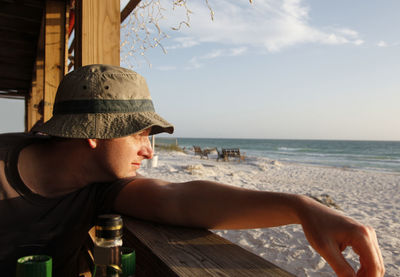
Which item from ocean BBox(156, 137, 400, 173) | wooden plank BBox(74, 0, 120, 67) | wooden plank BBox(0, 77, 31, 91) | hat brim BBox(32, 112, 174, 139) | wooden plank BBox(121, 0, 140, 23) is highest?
wooden plank BBox(0, 77, 31, 91)

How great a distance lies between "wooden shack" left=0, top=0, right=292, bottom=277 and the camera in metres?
0.82

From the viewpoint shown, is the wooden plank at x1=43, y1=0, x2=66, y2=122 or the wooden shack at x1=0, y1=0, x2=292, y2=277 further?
the wooden plank at x1=43, y1=0, x2=66, y2=122

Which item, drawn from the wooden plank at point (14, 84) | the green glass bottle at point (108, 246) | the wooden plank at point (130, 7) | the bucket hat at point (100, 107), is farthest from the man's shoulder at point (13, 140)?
the wooden plank at point (14, 84)

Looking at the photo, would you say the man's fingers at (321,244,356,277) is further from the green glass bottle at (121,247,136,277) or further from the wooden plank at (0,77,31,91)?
the wooden plank at (0,77,31,91)

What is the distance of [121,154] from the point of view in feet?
3.96

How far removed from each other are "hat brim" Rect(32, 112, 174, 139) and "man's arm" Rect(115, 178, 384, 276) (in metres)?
0.25

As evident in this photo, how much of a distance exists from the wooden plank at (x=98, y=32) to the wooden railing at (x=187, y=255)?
117 cm

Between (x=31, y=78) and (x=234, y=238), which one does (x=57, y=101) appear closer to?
(x=234, y=238)

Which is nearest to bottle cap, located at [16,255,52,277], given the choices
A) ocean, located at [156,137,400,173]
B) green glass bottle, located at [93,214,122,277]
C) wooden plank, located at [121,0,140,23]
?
green glass bottle, located at [93,214,122,277]

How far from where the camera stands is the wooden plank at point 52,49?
3.37m

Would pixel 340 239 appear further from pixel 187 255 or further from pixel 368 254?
pixel 187 255

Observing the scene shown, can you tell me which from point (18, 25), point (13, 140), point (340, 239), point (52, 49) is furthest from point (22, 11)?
point (340, 239)

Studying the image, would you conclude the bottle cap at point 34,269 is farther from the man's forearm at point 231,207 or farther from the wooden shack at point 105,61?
the man's forearm at point 231,207

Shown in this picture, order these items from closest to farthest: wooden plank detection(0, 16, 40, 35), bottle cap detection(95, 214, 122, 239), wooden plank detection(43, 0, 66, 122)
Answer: bottle cap detection(95, 214, 122, 239) < wooden plank detection(43, 0, 66, 122) < wooden plank detection(0, 16, 40, 35)
